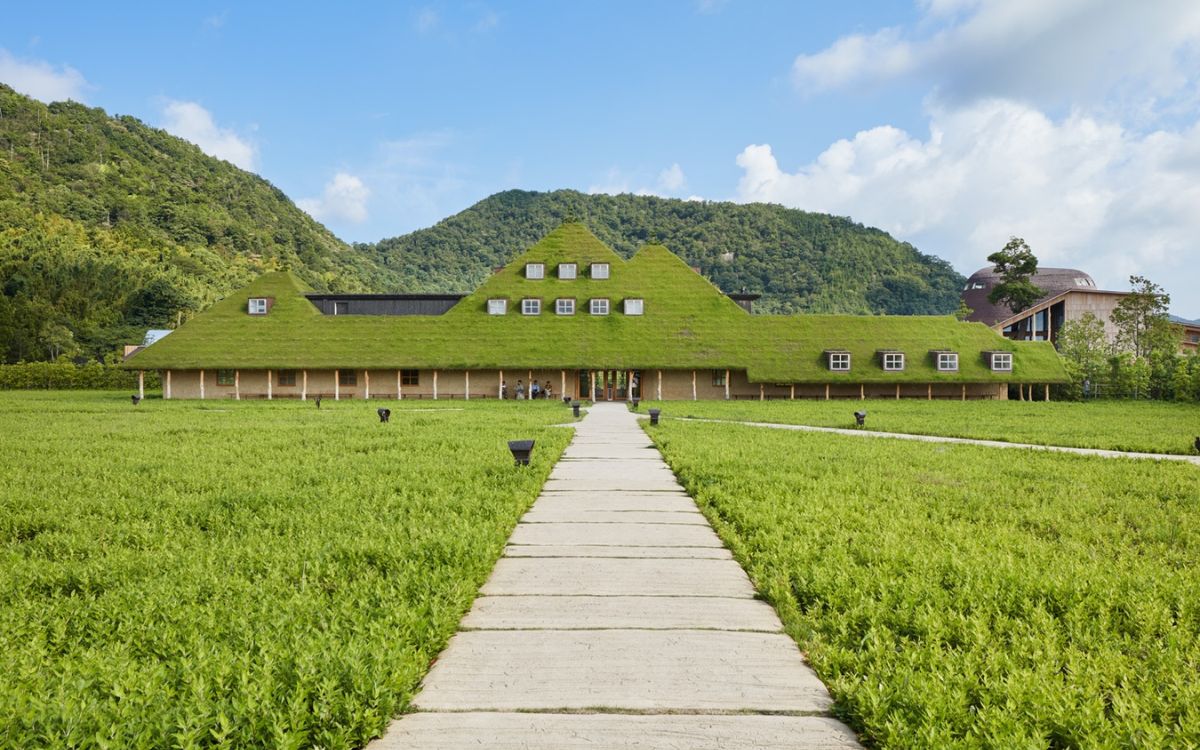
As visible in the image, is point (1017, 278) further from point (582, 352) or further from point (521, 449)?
point (521, 449)

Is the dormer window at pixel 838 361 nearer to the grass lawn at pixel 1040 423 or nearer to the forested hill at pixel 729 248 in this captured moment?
the grass lawn at pixel 1040 423

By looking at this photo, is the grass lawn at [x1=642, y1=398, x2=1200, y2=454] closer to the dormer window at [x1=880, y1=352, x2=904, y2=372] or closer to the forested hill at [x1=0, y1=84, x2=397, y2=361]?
the dormer window at [x1=880, y1=352, x2=904, y2=372]

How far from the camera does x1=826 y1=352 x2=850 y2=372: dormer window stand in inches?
1538

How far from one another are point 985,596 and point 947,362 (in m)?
39.7

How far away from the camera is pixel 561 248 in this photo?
4550cm

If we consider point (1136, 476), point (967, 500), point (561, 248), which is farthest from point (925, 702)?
point (561, 248)

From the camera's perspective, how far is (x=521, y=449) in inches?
408

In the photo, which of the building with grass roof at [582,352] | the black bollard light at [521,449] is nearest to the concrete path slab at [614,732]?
the black bollard light at [521,449]

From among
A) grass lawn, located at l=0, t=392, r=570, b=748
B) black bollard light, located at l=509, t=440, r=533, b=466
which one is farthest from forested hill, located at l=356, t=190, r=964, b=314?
grass lawn, located at l=0, t=392, r=570, b=748

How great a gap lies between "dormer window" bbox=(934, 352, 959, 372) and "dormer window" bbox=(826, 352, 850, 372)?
19.0 feet

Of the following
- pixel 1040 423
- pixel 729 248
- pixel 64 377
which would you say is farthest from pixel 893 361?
pixel 64 377

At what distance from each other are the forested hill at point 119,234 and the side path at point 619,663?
240 feet

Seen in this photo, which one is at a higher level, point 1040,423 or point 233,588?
point 233,588

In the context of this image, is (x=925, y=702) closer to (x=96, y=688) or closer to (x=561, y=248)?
(x=96, y=688)
